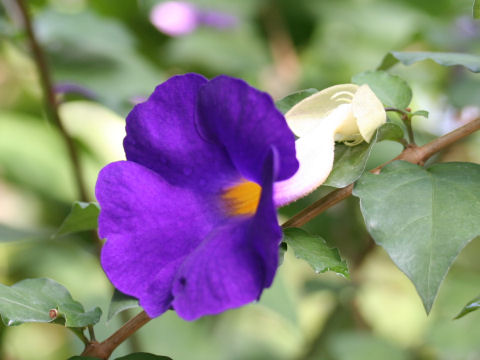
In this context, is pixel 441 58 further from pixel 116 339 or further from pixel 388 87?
pixel 116 339

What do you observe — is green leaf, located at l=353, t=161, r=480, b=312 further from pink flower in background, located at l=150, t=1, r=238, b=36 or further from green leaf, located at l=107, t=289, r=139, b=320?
pink flower in background, located at l=150, t=1, r=238, b=36

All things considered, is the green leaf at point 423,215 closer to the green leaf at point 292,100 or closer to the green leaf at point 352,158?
the green leaf at point 352,158

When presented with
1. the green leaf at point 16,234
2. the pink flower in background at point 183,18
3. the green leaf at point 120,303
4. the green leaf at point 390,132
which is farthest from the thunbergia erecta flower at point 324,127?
the pink flower in background at point 183,18

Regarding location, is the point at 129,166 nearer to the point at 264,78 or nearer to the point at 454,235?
the point at 454,235

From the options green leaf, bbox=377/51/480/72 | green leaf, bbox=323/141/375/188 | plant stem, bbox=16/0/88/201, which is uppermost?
green leaf, bbox=377/51/480/72

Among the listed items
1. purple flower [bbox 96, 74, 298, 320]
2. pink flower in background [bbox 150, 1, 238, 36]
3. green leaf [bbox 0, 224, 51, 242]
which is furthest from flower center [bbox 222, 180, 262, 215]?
pink flower in background [bbox 150, 1, 238, 36]

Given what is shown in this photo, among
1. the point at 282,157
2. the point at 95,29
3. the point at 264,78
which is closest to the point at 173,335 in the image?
the point at 95,29
